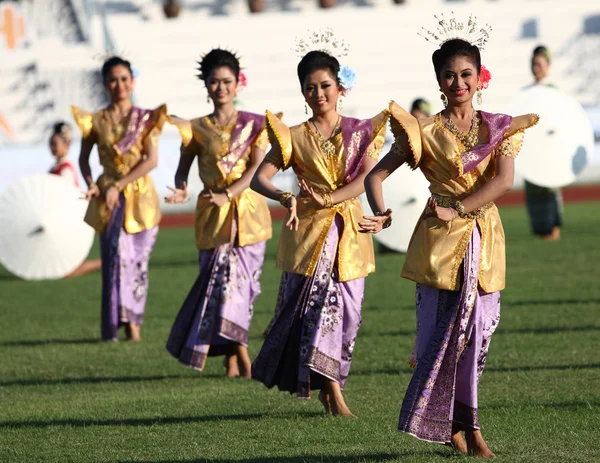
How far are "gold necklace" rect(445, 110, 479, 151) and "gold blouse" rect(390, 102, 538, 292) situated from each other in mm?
17

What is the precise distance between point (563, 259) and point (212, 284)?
6904 mm

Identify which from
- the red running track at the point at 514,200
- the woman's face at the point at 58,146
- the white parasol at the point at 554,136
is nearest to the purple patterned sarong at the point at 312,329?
the white parasol at the point at 554,136

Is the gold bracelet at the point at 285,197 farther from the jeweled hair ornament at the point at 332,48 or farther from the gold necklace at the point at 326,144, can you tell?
Result: the jeweled hair ornament at the point at 332,48

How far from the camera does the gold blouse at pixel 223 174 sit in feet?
25.6

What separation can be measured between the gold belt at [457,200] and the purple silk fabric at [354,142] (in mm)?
1081

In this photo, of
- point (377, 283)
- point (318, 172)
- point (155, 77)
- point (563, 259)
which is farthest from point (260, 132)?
point (155, 77)

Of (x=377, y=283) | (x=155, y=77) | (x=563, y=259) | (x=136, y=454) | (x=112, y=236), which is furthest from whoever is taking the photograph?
(x=155, y=77)

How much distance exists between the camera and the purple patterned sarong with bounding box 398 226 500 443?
5.10 metres

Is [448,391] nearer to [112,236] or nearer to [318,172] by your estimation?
[318,172]

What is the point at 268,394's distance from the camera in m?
7.12

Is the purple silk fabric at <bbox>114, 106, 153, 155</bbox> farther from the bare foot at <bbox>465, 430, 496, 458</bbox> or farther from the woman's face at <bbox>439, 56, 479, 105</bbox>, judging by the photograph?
the bare foot at <bbox>465, 430, 496, 458</bbox>

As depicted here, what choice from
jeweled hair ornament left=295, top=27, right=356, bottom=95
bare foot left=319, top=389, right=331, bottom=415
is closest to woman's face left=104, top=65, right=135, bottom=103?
jeweled hair ornament left=295, top=27, right=356, bottom=95

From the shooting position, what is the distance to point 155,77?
1432 inches

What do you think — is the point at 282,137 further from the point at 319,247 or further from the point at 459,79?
the point at 459,79
